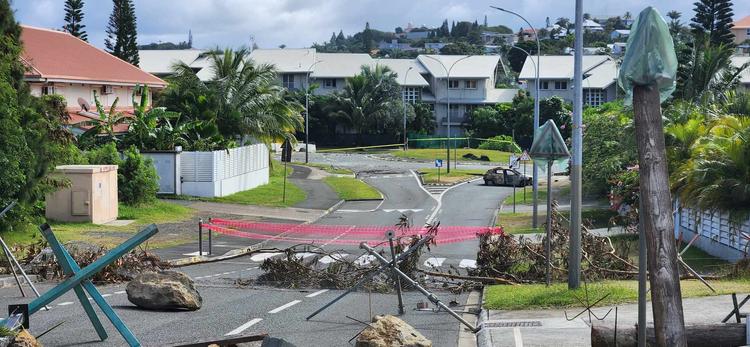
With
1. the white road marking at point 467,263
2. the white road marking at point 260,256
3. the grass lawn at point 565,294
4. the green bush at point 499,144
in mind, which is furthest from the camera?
the green bush at point 499,144

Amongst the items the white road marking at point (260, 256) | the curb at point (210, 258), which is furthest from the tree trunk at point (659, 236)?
the white road marking at point (260, 256)

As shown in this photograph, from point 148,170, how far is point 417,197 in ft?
52.0

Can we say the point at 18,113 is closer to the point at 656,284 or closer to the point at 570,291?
the point at 570,291

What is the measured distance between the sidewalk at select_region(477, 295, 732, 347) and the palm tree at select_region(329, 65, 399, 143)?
75.4m

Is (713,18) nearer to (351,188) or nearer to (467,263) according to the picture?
(351,188)

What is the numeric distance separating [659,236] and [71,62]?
43526 mm

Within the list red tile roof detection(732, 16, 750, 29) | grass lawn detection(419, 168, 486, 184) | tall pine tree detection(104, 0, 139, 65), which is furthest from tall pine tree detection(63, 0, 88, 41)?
red tile roof detection(732, 16, 750, 29)

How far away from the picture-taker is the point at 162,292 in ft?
52.1

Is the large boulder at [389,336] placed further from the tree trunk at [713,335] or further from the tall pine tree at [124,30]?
the tall pine tree at [124,30]

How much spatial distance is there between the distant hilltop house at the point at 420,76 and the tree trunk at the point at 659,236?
9028 centimetres

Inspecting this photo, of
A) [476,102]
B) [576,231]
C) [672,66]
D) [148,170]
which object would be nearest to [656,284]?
[672,66]

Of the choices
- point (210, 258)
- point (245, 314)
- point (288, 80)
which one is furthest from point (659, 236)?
point (288, 80)

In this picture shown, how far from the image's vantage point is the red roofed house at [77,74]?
45.0 meters

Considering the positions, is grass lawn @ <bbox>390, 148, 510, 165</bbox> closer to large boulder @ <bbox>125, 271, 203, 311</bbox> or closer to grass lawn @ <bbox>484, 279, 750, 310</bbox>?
grass lawn @ <bbox>484, 279, 750, 310</bbox>
